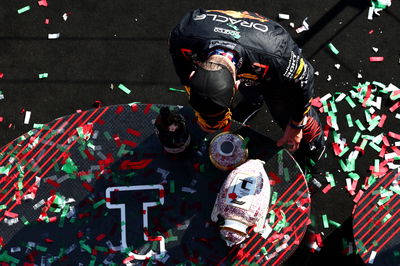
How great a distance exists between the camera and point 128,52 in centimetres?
474

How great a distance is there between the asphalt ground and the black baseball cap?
224 cm

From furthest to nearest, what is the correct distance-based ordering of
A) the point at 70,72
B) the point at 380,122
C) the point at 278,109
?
the point at 70,72 → the point at 380,122 → the point at 278,109

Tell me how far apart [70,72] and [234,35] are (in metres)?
2.71

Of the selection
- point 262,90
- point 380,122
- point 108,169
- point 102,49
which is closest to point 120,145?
point 108,169

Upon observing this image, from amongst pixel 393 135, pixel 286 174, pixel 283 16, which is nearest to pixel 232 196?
pixel 286 174

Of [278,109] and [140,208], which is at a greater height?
[278,109]

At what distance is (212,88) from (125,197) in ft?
3.92

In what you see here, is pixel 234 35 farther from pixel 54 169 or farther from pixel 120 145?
pixel 54 169

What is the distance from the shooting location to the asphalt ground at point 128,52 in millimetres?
4559

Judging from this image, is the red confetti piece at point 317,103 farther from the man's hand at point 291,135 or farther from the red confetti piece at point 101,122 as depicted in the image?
the red confetti piece at point 101,122

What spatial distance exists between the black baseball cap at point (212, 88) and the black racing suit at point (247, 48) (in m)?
0.25

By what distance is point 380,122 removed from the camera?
173 inches

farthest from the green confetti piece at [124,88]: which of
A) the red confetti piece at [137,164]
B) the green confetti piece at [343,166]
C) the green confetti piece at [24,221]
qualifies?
the green confetti piece at [343,166]

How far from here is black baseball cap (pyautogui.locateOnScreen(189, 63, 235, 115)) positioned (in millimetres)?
2221
